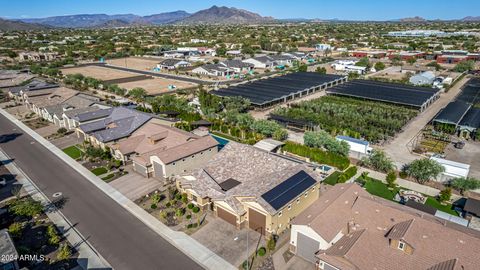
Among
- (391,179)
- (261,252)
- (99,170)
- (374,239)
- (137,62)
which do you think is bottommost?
(261,252)

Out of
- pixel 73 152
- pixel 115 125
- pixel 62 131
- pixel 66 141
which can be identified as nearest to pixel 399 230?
pixel 115 125

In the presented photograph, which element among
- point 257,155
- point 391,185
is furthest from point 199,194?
point 391,185

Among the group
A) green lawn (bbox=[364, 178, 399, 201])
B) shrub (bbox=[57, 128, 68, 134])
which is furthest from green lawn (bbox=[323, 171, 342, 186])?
shrub (bbox=[57, 128, 68, 134])

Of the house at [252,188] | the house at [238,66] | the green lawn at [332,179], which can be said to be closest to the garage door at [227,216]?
the house at [252,188]

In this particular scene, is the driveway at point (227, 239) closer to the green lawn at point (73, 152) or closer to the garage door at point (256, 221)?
the garage door at point (256, 221)

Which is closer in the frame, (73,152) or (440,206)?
(440,206)

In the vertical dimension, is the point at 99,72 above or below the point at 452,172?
above

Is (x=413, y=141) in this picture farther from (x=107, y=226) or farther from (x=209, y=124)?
(x=107, y=226)

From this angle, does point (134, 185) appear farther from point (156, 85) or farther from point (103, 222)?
point (156, 85)

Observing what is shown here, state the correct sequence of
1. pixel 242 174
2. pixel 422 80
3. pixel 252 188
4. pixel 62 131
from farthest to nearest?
1. pixel 422 80
2. pixel 62 131
3. pixel 242 174
4. pixel 252 188
